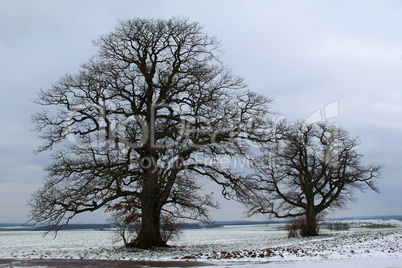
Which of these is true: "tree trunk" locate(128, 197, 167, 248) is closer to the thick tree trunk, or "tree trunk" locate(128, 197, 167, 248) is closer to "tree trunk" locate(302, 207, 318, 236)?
the thick tree trunk

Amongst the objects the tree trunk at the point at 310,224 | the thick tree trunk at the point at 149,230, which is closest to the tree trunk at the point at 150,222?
the thick tree trunk at the point at 149,230

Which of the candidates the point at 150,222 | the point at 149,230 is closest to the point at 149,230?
the point at 149,230

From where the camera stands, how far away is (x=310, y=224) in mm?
30266

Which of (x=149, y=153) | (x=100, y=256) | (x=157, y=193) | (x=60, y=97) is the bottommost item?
(x=100, y=256)

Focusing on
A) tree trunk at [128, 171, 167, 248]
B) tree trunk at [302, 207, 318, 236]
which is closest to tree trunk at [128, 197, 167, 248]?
tree trunk at [128, 171, 167, 248]

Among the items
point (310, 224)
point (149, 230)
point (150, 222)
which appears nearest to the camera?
point (149, 230)

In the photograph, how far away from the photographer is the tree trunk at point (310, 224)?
30016mm

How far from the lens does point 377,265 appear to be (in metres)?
10.1

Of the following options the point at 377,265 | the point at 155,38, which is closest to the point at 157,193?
the point at 155,38

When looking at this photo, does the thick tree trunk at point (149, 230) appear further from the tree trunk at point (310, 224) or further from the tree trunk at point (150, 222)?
the tree trunk at point (310, 224)

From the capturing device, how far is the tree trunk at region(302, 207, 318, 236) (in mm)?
30016

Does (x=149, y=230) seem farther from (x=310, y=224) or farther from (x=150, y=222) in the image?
(x=310, y=224)

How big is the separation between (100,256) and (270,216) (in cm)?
2043

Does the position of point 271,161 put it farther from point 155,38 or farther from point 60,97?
point 60,97
